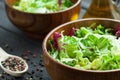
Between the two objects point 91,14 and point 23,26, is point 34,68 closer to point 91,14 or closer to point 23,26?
point 23,26

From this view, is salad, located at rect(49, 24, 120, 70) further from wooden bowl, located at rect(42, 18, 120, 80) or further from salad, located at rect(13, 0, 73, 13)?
salad, located at rect(13, 0, 73, 13)

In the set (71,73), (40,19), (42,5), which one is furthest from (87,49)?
(42,5)

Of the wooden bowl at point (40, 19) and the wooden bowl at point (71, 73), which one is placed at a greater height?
the wooden bowl at point (40, 19)

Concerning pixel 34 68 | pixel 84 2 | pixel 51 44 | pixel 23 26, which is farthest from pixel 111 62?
pixel 84 2

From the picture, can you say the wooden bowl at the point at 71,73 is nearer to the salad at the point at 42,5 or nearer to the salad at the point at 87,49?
the salad at the point at 87,49

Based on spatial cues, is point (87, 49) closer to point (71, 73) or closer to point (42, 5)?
point (71, 73)

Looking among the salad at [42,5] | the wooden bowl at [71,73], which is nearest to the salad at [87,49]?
the wooden bowl at [71,73]

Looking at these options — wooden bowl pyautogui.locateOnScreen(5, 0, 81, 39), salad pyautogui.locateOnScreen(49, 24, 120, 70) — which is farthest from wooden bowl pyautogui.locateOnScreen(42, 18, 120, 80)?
wooden bowl pyautogui.locateOnScreen(5, 0, 81, 39)
